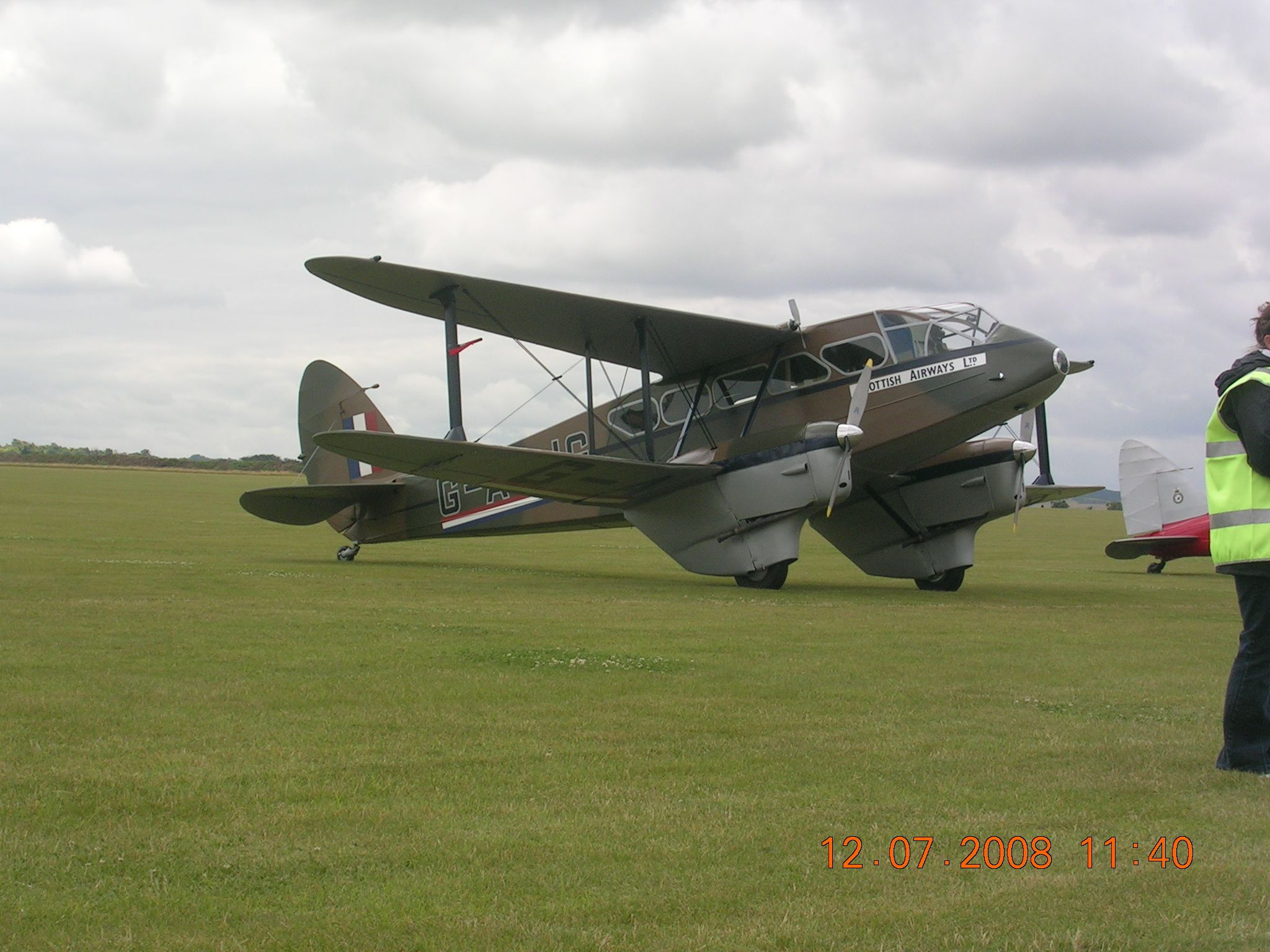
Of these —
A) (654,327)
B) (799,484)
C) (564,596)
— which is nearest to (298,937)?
(564,596)

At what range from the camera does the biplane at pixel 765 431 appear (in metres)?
15.7

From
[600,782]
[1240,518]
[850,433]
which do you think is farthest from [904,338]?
[600,782]

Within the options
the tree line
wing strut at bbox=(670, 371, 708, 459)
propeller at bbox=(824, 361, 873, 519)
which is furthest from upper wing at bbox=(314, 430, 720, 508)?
the tree line

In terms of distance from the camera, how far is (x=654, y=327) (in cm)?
1695

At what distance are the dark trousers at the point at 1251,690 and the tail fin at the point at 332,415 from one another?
1862cm

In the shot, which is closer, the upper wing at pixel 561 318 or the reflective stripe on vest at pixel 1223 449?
the reflective stripe on vest at pixel 1223 449

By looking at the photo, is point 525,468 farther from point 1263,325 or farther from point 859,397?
point 1263,325

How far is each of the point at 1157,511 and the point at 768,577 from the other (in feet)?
37.7

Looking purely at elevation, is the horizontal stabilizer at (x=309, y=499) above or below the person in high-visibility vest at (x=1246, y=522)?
above

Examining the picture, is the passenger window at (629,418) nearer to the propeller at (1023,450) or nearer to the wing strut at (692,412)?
the wing strut at (692,412)

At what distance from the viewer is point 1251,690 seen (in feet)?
16.7

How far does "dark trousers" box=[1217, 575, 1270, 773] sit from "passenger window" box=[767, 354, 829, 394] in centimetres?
1173

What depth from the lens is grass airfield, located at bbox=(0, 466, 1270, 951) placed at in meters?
3.47

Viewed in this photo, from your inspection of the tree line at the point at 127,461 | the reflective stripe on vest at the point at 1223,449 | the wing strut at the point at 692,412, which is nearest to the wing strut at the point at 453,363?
the wing strut at the point at 692,412
